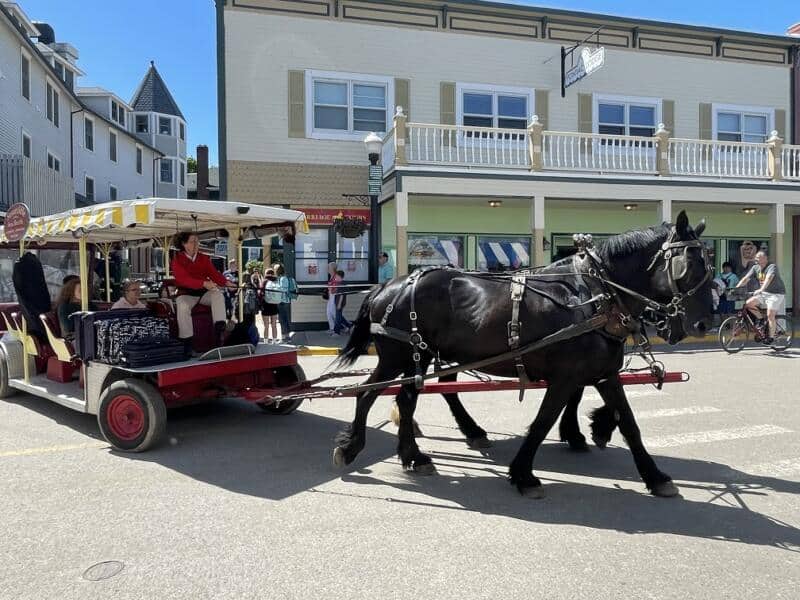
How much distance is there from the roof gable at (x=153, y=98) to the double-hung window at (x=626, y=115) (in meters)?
34.8

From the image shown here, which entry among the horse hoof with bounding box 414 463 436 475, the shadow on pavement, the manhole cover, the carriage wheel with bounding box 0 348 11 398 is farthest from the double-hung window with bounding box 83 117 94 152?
the manhole cover

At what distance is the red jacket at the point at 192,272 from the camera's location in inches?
256

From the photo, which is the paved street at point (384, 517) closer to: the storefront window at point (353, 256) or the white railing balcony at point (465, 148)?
the white railing balcony at point (465, 148)

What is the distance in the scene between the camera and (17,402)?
7723 millimetres

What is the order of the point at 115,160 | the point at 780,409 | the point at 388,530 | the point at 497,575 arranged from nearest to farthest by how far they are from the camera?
the point at 497,575 < the point at 388,530 < the point at 780,409 < the point at 115,160

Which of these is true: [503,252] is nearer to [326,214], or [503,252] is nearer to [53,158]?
[326,214]

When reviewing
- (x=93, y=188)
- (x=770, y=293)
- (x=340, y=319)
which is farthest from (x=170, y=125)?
(x=770, y=293)

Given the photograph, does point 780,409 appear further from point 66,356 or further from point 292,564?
point 66,356

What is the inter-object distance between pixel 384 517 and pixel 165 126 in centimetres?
4427

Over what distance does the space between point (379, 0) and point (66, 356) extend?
12.9 metres

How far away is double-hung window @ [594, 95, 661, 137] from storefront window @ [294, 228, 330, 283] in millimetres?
8469

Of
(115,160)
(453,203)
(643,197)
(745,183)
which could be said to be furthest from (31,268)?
(115,160)

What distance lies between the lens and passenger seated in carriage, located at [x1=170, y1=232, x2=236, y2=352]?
650 cm

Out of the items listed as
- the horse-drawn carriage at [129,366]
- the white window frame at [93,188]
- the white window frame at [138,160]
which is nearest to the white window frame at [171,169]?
the white window frame at [138,160]
